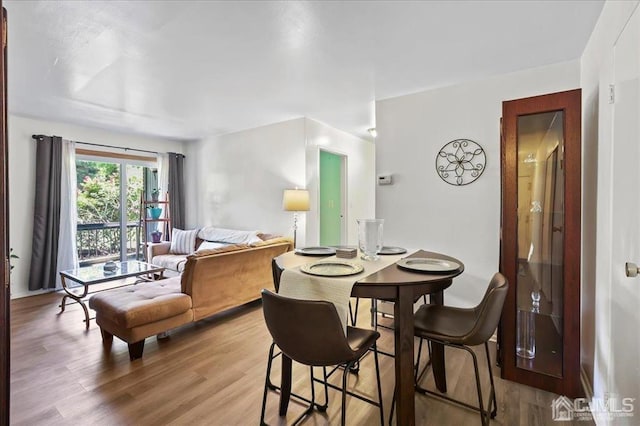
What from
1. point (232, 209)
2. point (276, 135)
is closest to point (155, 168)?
point (232, 209)

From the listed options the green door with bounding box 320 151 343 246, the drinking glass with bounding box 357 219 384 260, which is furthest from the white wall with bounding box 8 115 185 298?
the drinking glass with bounding box 357 219 384 260

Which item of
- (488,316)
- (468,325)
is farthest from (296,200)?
(488,316)

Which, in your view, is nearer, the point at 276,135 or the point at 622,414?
the point at 622,414

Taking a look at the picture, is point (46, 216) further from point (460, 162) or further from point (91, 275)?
point (460, 162)

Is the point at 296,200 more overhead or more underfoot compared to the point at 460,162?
more underfoot

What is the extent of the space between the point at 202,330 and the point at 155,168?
3.87m

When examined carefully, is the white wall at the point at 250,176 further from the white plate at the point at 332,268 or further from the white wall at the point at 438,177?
the white plate at the point at 332,268

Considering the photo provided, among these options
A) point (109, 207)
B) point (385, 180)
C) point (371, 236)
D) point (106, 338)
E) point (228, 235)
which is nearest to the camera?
point (371, 236)

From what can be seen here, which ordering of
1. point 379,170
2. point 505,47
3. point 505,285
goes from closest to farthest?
1. point 505,285
2. point 505,47
3. point 379,170

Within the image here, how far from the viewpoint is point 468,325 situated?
1.67 metres

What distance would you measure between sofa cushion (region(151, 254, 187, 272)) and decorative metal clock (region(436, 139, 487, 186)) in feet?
11.5

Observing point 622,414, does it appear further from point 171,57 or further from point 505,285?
point 171,57

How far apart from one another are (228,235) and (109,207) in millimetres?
2167

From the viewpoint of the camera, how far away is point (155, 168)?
575 centimetres
